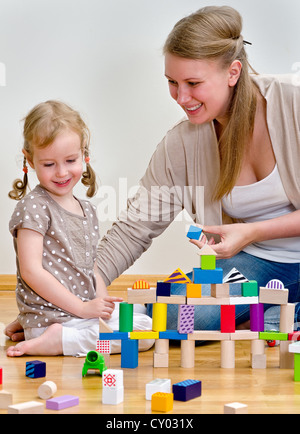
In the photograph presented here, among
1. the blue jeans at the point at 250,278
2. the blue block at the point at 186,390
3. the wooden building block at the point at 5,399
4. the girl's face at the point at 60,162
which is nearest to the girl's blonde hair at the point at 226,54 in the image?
the blue jeans at the point at 250,278

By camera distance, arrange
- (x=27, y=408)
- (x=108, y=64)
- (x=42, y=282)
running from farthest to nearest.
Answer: (x=108, y=64) → (x=42, y=282) → (x=27, y=408)

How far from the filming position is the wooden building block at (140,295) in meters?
1.23

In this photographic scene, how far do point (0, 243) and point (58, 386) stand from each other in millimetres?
1176

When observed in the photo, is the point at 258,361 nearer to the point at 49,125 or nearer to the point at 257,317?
the point at 257,317

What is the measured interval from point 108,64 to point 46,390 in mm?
1347

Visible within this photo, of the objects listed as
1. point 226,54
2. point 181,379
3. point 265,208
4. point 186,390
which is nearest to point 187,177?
point 265,208

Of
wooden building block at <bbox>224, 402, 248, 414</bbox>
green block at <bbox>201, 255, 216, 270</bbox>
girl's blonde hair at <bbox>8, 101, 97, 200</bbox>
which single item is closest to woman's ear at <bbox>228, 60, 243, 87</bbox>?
girl's blonde hair at <bbox>8, 101, 97, 200</bbox>

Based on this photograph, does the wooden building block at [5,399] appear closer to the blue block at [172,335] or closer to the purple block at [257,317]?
the blue block at [172,335]

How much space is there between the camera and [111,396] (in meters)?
1.04

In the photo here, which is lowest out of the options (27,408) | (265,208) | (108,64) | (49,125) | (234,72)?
(27,408)

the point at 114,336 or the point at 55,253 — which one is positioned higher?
the point at 55,253

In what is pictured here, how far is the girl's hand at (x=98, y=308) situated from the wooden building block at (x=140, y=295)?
0.49ft

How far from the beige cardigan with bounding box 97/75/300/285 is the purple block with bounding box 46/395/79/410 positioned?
1.99 feet
